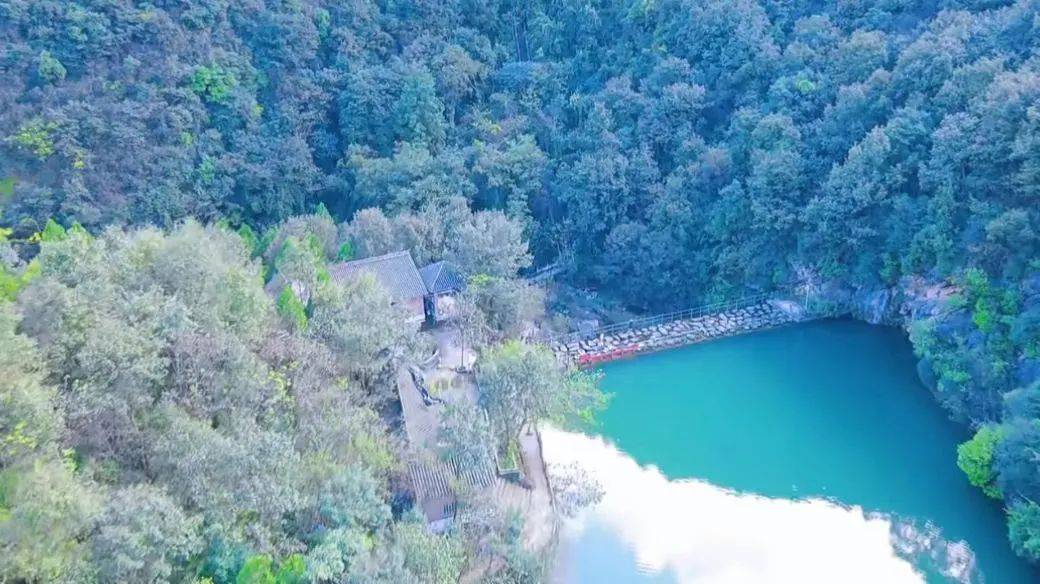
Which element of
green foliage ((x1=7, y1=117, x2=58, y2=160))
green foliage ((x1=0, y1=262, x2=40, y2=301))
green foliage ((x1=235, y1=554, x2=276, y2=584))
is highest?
green foliage ((x1=0, y1=262, x2=40, y2=301))

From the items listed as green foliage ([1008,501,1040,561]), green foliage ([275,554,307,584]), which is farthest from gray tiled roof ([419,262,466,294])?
green foliage ([1008,501,1040,561])

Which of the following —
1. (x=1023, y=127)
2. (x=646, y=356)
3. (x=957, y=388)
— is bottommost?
(x=646, y=356)

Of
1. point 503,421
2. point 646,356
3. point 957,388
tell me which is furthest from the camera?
point 646,356

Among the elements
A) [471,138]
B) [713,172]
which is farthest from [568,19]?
[713,172]

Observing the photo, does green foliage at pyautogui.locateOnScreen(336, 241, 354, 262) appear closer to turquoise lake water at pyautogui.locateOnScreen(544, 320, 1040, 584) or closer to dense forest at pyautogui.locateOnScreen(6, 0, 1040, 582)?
dense forest at pyautogui.locateOnScreen(6, 0, 1040, 582)

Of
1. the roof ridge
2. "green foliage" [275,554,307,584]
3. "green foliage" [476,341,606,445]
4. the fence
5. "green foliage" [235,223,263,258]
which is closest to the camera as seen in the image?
"green foliage" [275,554,307,584]

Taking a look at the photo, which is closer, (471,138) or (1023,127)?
(1023,127)

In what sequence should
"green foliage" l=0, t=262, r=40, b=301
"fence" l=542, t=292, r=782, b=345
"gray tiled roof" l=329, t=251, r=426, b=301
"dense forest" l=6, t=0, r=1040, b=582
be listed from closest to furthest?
"dense forest" l=6, t=0, r=1040, b=582, "green foliage" l=0, t=262, r=40, b=301, "gray tiled roof" l=329, t=251, r=426, b=301, "fence" l=542, t=292, r=782, b=345

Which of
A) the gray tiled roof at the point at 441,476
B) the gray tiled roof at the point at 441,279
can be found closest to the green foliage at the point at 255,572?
the gray tiled roof at the point at 441,476

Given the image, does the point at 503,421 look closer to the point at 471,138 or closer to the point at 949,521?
the point at 949,521
